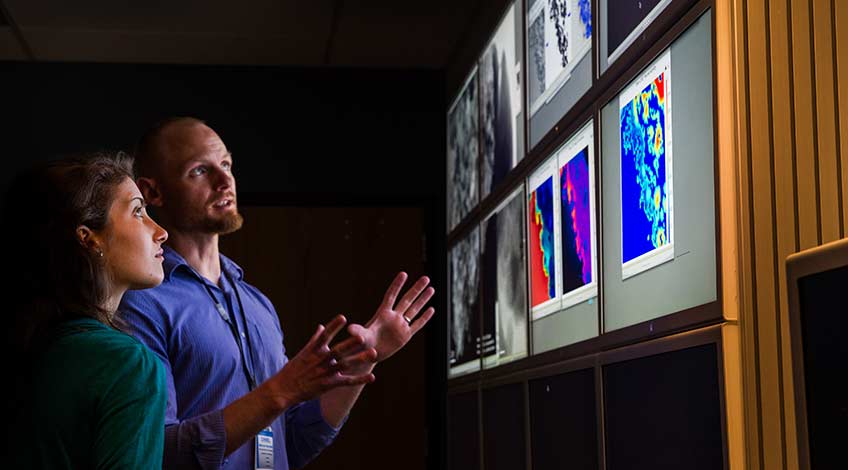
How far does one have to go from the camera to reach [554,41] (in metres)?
2.89

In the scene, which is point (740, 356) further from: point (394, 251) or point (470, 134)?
point (394, 251)

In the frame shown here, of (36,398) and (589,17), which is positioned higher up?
(589,17)

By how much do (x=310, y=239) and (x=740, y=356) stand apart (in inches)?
145

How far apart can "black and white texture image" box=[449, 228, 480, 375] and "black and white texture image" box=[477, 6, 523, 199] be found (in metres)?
0.32

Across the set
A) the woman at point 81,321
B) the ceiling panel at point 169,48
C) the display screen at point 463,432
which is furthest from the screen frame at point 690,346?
the ceiling panel at point 169,48

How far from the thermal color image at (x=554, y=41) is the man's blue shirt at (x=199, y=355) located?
1008 millimetres

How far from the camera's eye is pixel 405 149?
207 inches

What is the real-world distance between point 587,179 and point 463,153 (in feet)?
6.44

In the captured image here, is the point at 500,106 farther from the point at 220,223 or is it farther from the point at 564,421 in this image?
the point at 220,223

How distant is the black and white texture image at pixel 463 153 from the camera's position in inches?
165

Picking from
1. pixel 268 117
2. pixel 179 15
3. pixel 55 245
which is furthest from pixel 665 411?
pixel 268 117

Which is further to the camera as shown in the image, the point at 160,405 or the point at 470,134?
the point at 470,134

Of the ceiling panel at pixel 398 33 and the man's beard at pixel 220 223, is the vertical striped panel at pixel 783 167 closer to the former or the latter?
the man's beard at pixel 220 223

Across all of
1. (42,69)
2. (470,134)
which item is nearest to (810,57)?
(470,134)
